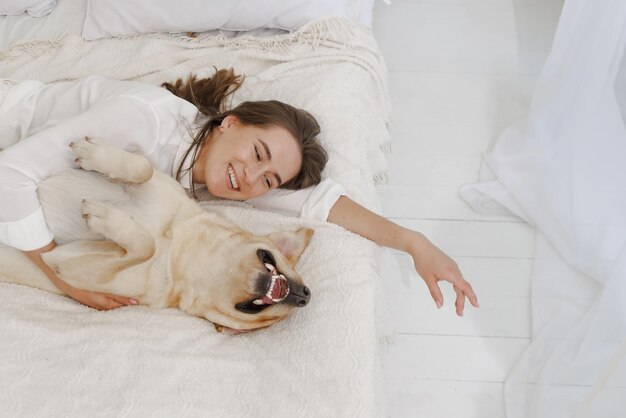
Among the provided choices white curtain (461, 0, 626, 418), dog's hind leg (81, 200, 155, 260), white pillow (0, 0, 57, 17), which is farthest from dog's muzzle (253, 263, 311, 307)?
white pillow (0, 0, 57, 17)

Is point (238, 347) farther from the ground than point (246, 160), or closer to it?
closer to it

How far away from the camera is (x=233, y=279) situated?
148 centimetres

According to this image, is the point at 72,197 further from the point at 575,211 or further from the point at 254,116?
the point at 575,211

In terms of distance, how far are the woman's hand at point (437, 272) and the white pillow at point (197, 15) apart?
98 cm

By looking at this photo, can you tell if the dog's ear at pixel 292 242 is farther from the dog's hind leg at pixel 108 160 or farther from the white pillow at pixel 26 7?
the white pillow at pixel 26 7

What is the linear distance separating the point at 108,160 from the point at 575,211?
4.81ft

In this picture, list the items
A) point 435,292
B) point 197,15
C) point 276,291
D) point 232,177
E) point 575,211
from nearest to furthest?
point 276,291
point 435,292
point 232,177
point 575,211
point 197,15

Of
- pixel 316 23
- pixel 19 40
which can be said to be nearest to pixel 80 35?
pixel 19 40

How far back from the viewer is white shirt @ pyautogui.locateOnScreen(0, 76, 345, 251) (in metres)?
1.59

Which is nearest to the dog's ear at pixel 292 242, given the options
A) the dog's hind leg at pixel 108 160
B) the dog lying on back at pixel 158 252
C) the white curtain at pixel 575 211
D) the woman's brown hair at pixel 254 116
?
the dog lying on back at pixel 158 252

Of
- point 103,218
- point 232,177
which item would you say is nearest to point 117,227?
point 103,218

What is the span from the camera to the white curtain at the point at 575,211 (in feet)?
6.06

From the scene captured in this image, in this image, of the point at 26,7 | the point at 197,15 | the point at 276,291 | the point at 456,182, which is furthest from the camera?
the point at 456,182

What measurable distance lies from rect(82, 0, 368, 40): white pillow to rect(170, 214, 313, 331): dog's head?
101cm
